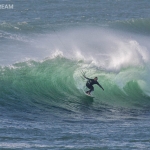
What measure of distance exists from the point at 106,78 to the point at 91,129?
8789 mm

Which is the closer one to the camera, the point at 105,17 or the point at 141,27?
the point at 141,27

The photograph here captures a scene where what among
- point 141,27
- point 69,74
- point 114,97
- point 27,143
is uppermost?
point 141,27

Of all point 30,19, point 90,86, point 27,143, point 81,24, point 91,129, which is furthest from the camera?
point 30,19

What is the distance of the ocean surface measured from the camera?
20.2 meters

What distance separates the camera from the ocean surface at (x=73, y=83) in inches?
795

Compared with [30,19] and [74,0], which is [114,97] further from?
[74,0]

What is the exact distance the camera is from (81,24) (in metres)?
45.5

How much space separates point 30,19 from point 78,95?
21919 millimetres

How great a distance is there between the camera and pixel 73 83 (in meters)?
29.4

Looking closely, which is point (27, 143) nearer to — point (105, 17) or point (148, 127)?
point (148, 127)

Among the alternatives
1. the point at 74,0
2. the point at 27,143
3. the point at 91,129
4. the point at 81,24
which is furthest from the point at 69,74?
the point at 74,0

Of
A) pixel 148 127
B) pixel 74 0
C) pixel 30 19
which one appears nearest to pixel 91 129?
pixel 148 127

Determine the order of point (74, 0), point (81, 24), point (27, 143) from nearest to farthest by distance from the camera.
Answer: point (27, 143)
point (81, 24)
point (74, 0)

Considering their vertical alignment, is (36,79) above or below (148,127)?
above
